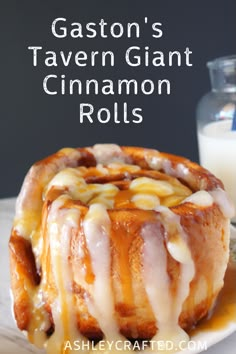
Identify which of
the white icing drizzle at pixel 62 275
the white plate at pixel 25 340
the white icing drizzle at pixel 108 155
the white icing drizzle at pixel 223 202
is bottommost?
the white plate at pixel 25 340

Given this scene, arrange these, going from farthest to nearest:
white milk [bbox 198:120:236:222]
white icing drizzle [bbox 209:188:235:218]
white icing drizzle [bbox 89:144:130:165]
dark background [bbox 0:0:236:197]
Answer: dark background [bbox 0:0:236:197] < white milk [bbox 198:120:236:222] < white icing drizzle [bbox 89:144:130:165] < white icing drizzle [bbox 209:188:235:218]

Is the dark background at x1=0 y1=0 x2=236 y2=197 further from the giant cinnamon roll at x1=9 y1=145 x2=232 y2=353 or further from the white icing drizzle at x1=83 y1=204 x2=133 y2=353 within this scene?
the white icing drizzle at x1=83 y1=204 x2=133 y2=353

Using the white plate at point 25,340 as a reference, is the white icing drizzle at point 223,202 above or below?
above

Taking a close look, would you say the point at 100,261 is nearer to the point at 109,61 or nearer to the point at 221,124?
the point at 221,124

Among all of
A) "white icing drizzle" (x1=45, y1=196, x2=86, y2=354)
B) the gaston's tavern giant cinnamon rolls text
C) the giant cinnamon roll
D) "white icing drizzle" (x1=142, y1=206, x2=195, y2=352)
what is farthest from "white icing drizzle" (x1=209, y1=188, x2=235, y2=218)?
the gaston's tavern giant cinnamon rolls text

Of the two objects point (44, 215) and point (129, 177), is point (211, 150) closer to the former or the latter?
point (129, 177)

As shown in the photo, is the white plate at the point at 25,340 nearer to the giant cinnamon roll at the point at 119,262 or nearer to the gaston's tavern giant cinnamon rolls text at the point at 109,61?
the giant cinnamon roll at the point at 119,262

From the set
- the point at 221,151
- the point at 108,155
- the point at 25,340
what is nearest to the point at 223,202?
the point at 108,155

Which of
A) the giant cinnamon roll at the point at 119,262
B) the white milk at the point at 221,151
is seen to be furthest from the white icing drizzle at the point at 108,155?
the white milk at the point at 221,151

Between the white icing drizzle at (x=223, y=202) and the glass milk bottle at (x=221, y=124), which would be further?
the glass milk bottle at (x=221, y=124)
